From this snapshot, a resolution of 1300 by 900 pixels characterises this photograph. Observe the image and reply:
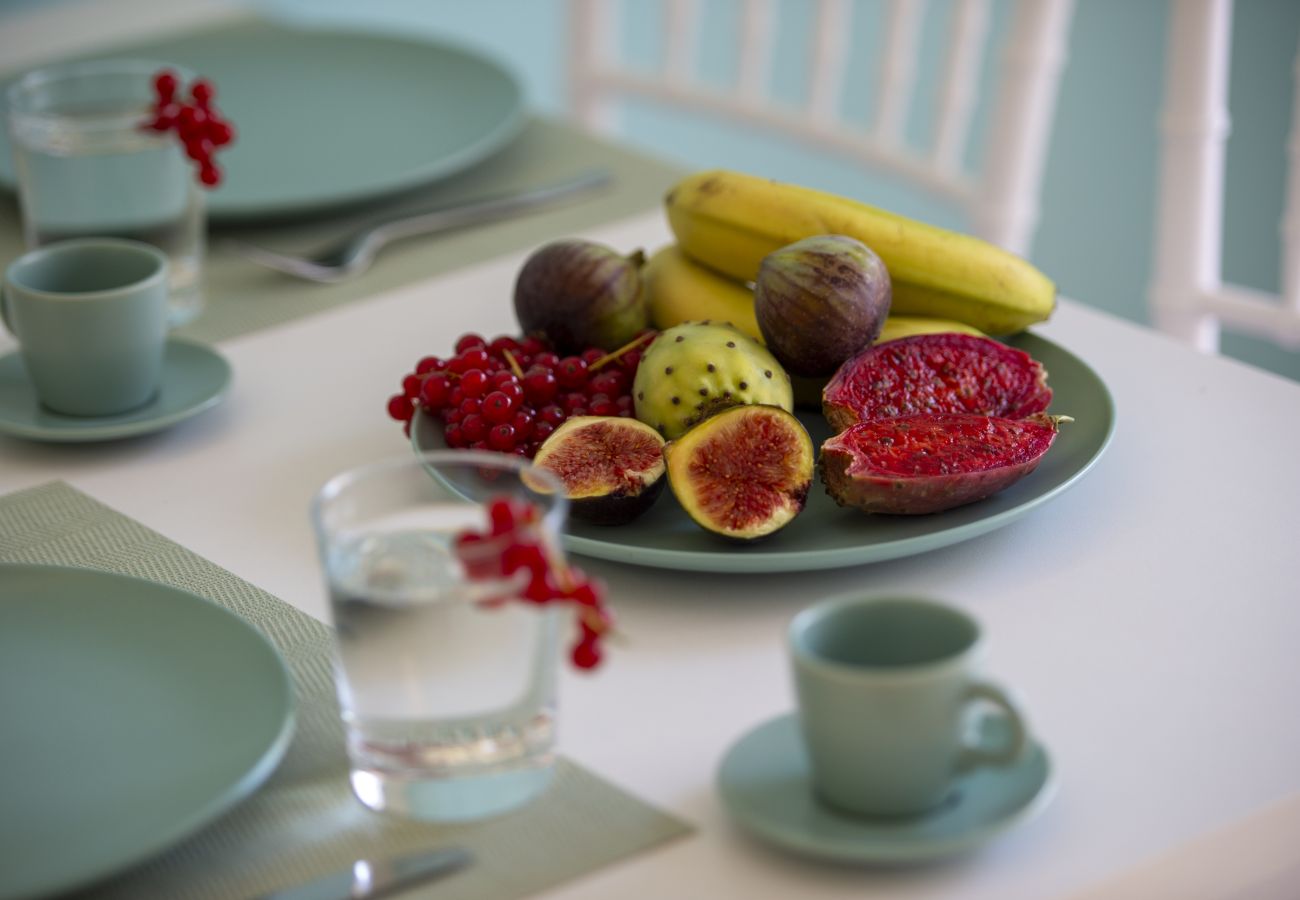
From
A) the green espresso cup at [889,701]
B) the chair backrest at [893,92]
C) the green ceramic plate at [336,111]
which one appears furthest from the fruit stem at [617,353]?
the chair backrest at [893,92]

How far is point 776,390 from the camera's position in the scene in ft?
3.18

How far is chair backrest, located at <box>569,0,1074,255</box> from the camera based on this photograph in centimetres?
165

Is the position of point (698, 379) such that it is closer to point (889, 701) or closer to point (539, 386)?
point (539, 386)

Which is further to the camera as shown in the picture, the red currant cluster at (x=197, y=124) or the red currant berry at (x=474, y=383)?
the red currant cluster at (x=197, y=124)

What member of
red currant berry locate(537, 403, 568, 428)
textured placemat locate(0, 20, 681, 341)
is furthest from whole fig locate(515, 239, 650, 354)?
textured placemat locate(0, 20, 681, 341)

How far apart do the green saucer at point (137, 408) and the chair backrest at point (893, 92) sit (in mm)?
882

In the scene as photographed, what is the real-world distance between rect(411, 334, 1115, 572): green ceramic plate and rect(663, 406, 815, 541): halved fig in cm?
2

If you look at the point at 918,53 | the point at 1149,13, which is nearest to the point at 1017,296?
the point at 1149,13

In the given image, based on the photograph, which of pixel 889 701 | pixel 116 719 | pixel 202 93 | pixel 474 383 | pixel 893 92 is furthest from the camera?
pixel 893 92

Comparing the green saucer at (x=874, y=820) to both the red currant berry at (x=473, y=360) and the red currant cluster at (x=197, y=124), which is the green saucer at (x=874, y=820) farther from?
the red currant cluster at (x=197, y=124)

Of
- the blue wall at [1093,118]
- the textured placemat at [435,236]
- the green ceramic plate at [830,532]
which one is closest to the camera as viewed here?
the green ceramic plate at [830,532]

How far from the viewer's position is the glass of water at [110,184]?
1.22 m

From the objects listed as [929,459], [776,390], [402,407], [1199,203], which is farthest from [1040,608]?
[1199,203]

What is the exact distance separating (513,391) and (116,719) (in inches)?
12.8
